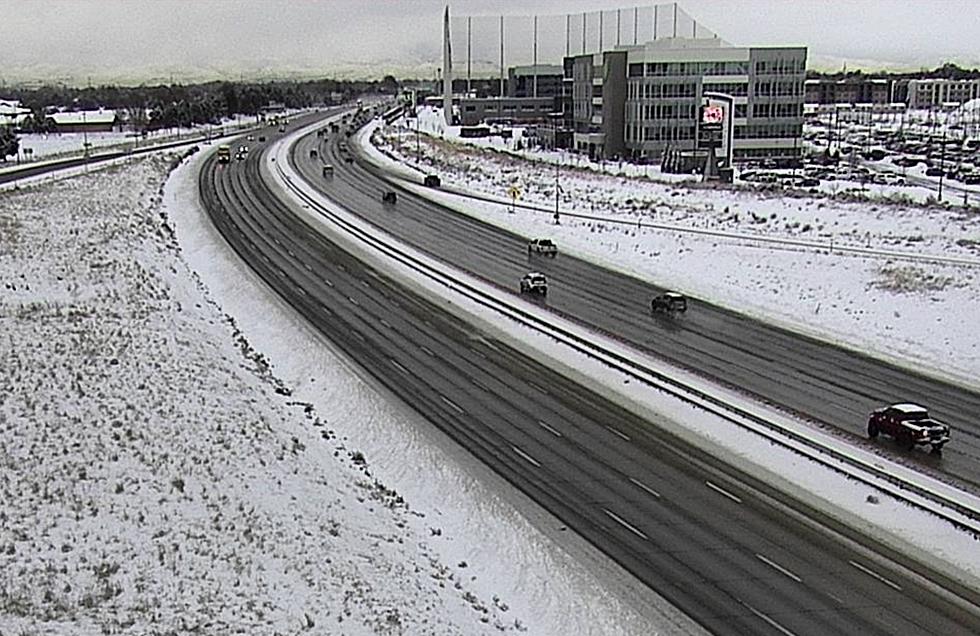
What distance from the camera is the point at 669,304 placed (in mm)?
51062

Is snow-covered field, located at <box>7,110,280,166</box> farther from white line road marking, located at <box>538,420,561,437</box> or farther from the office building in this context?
white line road marking, located at <box>538,420,561,437</box>

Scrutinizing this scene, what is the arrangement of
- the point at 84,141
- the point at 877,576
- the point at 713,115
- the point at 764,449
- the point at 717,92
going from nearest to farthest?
1. the point at 877,576
2. the point at 764,449
3. the point at 713,115
4. the point at 717,92
5. the point at 84,141

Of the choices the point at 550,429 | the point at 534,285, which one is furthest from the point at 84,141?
the point at 550,429

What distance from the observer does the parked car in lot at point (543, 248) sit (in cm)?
6756

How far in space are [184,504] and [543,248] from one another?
144ft

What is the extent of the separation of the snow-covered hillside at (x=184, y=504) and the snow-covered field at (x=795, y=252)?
24495 mm

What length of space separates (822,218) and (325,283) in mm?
36866

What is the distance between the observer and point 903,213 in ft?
246

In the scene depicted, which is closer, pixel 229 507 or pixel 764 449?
pixel 229 507

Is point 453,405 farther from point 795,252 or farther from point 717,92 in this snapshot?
point 717,92

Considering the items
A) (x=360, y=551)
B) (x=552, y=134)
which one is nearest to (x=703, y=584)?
(x=360, y=551)

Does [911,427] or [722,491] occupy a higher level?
[911,427]

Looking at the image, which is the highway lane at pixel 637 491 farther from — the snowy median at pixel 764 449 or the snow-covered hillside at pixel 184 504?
the snow-covered hillside at pixel 184 504

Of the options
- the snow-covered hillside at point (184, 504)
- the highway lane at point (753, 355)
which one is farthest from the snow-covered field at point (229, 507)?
the highway lane at point (753, 355)
